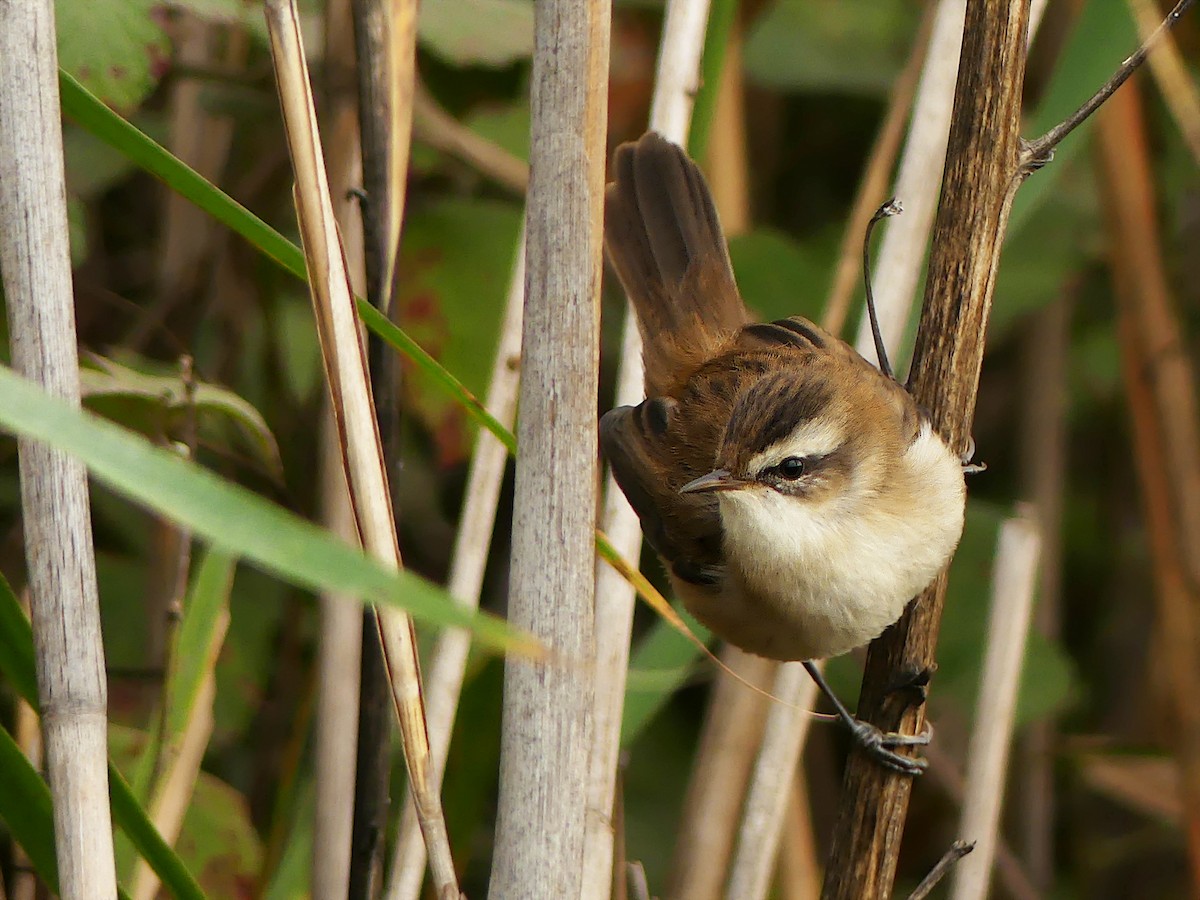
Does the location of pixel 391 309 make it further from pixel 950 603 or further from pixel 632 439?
pixel 950 603

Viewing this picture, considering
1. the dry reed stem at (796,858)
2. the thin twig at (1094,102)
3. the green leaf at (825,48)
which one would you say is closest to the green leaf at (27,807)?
the thin twig at (1094,102)

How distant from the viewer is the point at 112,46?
6.03ft

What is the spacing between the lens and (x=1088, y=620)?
4070 mm

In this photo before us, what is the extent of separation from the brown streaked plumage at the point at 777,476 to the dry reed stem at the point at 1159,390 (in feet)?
3.80

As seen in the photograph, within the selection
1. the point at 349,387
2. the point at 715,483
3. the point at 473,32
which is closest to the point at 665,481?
the point at 715,483

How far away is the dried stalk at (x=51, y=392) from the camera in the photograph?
1331mm

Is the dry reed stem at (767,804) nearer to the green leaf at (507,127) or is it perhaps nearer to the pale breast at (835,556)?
the pale breast at (835,556)

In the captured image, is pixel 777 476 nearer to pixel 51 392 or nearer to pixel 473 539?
pixel 473 539

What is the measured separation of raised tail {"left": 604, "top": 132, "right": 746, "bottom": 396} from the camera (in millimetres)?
2488

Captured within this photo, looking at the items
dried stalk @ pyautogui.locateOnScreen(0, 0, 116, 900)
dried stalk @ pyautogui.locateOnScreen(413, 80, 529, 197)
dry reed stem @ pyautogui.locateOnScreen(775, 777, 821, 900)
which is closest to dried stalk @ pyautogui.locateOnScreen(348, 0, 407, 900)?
dried stalk @ pyautogui.locateOnScreen(0, 0, 116, 900)

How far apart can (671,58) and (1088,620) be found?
276cm

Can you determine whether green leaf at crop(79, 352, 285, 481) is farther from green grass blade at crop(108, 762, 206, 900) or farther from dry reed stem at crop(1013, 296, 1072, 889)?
dry reed stem at crop(1013, 296, 1072, 889)

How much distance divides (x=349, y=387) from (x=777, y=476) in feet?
3.22

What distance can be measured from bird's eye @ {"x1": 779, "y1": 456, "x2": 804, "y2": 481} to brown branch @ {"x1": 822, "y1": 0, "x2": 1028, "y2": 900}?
34 cm
